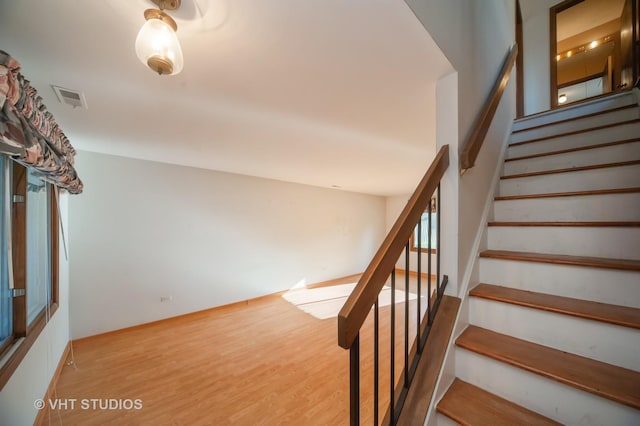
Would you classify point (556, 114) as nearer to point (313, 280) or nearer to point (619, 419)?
point (619, 419)

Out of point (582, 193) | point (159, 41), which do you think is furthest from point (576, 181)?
point (159, 41)

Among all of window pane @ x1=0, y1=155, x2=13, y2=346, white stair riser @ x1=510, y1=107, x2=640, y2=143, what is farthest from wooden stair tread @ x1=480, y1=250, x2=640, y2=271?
window pane @ x1=0, y1=155, x2=13, y2=346

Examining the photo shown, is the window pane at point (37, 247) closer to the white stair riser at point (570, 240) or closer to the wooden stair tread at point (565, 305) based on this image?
the wooden stair tread at point (565, 305)

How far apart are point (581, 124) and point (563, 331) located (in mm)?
2121

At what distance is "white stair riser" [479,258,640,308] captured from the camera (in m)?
1.06

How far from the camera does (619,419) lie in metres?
→ 0.79

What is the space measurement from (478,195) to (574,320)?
792 millimetres

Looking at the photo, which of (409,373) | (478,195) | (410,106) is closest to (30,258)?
(409,373)

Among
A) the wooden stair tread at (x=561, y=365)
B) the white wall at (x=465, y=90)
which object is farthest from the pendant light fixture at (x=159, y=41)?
the wooden stair tread at (x=561, y=365)

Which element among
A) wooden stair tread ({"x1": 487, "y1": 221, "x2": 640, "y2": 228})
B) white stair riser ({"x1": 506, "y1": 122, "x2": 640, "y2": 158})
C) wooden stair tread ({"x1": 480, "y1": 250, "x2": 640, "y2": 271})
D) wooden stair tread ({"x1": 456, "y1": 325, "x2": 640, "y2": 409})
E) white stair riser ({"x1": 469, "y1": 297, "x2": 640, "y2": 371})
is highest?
white stair riser ({"x1": 506, "y1": 122, "x2": 640, "y2": 158})

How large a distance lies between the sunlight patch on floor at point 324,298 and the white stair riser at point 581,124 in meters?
2.64

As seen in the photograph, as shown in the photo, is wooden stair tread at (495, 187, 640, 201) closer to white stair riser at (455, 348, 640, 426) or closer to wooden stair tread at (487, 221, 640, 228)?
wooden stair tread at (487, 221, 640, 228)

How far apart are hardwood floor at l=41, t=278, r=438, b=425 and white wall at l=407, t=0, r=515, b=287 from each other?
5.20 feet

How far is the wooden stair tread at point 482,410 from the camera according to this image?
35.8 inches
